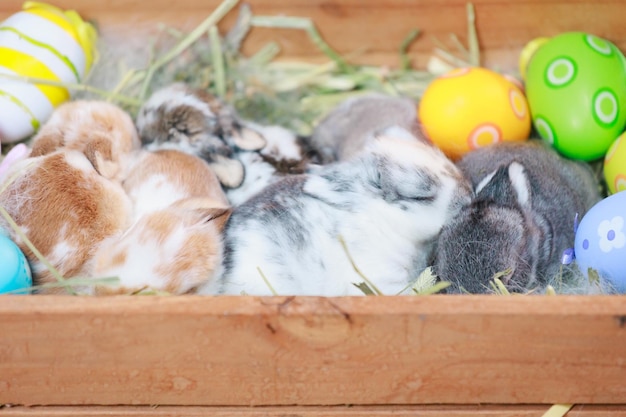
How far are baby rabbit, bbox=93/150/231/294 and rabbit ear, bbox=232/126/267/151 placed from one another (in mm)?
339

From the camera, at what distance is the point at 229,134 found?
271 cm

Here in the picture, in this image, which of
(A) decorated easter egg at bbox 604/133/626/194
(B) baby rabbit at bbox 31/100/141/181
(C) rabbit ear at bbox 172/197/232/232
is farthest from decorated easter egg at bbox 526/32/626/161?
(B) baby rabbit at bbox 31/100/141/181

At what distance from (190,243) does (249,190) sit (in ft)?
1.96

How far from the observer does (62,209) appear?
2.15 meters

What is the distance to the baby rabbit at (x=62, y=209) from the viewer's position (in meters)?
2.12

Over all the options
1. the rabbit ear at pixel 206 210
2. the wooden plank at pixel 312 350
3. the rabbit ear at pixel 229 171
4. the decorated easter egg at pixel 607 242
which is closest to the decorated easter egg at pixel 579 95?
the decorated easter egg at pixel 607 242

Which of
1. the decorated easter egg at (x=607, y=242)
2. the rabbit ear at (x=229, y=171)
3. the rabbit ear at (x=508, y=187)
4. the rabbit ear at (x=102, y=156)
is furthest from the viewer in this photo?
the rabbit ear at (x=229, y=171)

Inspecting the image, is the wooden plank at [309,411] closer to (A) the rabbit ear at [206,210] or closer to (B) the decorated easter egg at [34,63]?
(A) the rabbit ear at [206,210]

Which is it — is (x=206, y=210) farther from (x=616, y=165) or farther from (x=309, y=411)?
(x=616, y=165)

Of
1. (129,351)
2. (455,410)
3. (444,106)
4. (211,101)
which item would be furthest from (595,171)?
(129,351)

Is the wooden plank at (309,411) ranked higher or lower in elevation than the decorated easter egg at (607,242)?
lower

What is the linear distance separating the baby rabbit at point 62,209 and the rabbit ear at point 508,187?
113 cm

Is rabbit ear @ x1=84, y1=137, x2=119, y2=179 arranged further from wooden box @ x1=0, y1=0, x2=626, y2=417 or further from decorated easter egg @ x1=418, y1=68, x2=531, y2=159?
decorated easter egg @ x1=418, y1=68, x2=531, y2=159

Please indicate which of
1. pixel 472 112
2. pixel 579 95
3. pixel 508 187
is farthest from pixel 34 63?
pixel 579 95
